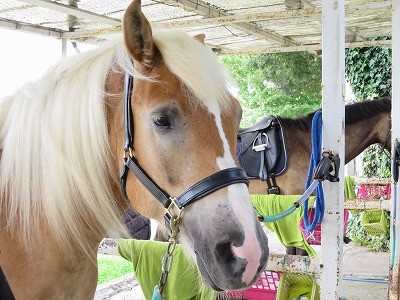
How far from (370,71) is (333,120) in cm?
562

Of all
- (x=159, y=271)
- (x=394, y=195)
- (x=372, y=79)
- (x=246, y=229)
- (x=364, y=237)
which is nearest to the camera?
(x=246, y=229)

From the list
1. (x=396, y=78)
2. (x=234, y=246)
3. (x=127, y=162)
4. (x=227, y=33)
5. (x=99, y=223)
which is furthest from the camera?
(x=227, y=33)

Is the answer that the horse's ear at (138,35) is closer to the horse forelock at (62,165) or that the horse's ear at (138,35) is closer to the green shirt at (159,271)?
the horse forelock at (62,165)

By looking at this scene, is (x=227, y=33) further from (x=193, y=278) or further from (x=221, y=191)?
(x=221, y=191)

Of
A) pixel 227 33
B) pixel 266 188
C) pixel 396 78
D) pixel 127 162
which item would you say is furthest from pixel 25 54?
pixel 127 162

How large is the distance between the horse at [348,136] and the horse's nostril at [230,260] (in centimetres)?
320

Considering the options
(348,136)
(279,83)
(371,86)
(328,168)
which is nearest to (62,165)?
(328,168)

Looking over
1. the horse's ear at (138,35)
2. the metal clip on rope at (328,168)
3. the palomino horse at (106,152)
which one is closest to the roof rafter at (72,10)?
the palomino horse at (106,152)

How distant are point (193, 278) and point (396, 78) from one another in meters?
2.13

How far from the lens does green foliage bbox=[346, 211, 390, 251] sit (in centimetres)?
703

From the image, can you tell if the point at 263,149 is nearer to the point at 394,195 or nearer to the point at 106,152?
the point at 394,195

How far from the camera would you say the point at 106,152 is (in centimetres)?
159

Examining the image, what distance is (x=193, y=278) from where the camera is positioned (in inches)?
81.3

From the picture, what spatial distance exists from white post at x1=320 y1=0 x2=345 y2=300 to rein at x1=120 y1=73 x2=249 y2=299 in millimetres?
721
